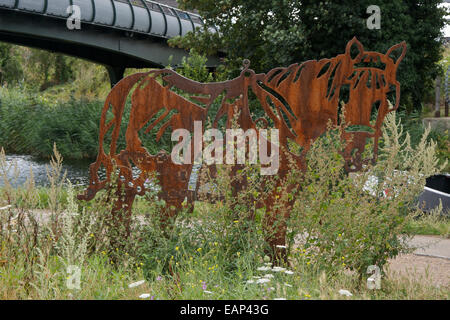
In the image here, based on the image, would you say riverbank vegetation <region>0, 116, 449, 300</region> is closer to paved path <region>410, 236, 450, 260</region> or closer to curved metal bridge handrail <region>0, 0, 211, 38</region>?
paved path <region>410, 236, 450, 260</region>

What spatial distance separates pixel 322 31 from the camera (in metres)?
14.5

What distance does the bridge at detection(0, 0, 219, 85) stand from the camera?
67.8ft

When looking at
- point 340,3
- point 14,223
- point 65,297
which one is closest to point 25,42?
point 340,3

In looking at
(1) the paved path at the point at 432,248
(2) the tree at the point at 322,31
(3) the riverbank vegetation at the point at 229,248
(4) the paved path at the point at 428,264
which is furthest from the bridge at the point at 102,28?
(4) the paved path at the point at 428,264

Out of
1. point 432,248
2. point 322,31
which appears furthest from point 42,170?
point 432,248

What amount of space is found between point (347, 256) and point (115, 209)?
2.14m

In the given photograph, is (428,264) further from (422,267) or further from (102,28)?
(102,28)

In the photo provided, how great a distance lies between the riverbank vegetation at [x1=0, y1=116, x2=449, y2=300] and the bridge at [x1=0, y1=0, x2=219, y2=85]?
57.1ft

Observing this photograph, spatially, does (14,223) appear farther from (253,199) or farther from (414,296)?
(414,296)

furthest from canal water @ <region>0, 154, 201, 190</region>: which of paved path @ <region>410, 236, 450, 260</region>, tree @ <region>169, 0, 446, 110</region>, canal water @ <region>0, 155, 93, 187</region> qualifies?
paved path @ <region>410, 236, 450, 260</region>

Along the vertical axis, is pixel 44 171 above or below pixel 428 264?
above

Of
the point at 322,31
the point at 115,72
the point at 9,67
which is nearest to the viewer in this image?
the point at 322,31

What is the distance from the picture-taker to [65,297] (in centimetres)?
362

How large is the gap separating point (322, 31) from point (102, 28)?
1202 cm
